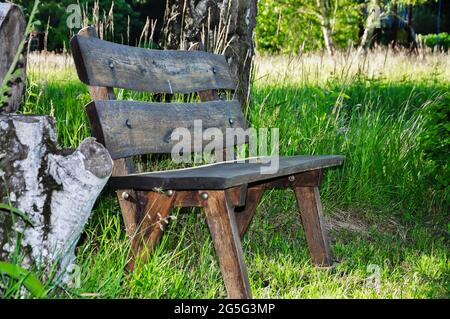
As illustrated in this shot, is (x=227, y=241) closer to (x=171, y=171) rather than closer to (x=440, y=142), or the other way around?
(x=171, y=171)

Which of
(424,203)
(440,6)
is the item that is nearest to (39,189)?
(424,203)

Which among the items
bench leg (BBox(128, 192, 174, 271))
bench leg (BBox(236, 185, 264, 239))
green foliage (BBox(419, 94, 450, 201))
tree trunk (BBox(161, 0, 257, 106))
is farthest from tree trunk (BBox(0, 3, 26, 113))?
green foliage (BBox(419, 94, 450, 201))

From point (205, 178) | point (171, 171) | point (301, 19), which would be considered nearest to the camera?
point (205, 178)

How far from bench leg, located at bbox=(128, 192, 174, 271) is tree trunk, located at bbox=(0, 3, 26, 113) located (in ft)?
2.12

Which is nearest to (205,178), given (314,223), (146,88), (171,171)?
(171,171)

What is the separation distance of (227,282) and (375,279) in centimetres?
103

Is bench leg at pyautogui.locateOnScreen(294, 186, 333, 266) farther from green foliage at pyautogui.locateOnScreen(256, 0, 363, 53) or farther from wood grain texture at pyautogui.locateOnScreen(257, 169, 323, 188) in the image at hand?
green foliage at pyautogui.locateOnScreen(256, 0, 363, 53)

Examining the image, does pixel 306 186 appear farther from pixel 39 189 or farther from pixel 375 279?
pixel 39 189

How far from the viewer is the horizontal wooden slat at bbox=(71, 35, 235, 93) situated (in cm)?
307

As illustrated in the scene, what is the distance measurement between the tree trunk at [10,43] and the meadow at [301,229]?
16.2 inches

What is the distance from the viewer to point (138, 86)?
11.1ft

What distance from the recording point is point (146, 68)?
348 centimetres

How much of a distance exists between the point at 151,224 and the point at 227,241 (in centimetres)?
35
